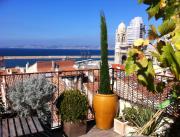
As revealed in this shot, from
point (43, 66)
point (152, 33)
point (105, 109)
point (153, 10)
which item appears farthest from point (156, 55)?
point (43, 66)

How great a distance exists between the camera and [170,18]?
5.95 ft

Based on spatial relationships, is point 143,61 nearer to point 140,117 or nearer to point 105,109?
point 140,117

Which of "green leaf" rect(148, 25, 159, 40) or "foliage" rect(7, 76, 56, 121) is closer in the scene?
"green leaf" rect(148, 25, 159, 40)

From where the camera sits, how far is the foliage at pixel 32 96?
447 centimetres

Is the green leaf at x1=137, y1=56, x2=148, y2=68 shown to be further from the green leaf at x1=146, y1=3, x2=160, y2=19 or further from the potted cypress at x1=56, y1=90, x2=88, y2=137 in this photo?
the potted cypress at x1=56, y1=90, x2=88, y2=137

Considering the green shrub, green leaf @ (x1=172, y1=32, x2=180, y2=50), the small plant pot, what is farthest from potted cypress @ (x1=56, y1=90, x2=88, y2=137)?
green leaf @ (x1=172, y1=32, x2=180, y2=50)

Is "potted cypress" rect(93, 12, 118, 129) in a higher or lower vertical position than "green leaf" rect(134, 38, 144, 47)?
lower

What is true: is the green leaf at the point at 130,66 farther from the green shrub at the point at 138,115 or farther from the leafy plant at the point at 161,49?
the green shrub at the point at 138,115

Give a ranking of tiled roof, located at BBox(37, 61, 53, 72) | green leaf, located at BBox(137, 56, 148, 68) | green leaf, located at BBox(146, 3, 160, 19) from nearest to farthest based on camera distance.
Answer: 1. green leaf, located at BBox(137, 56, 148, 68)
2. green leaf, located at BBox(146, 3, 160, 19)
3. tiled roof, located at BBox(37, 61, 53, 72)

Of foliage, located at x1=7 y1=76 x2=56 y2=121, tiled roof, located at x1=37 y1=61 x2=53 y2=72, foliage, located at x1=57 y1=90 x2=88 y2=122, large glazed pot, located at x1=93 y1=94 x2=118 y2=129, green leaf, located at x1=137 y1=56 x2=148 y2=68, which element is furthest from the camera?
tiled roof, located at x1=37 y1=61 x2=53 y2=72

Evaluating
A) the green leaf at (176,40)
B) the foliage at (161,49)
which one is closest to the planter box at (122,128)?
the foliage at (161,49)

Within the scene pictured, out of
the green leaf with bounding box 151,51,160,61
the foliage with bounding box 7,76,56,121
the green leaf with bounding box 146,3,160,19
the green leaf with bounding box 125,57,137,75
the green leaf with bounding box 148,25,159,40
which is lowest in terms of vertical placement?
the foliage with bounding box 7,76,56,121

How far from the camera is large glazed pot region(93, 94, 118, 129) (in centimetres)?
531

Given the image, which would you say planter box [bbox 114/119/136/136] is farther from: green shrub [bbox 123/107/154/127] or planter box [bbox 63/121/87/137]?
planter box [bbox 63/121/87/137]
